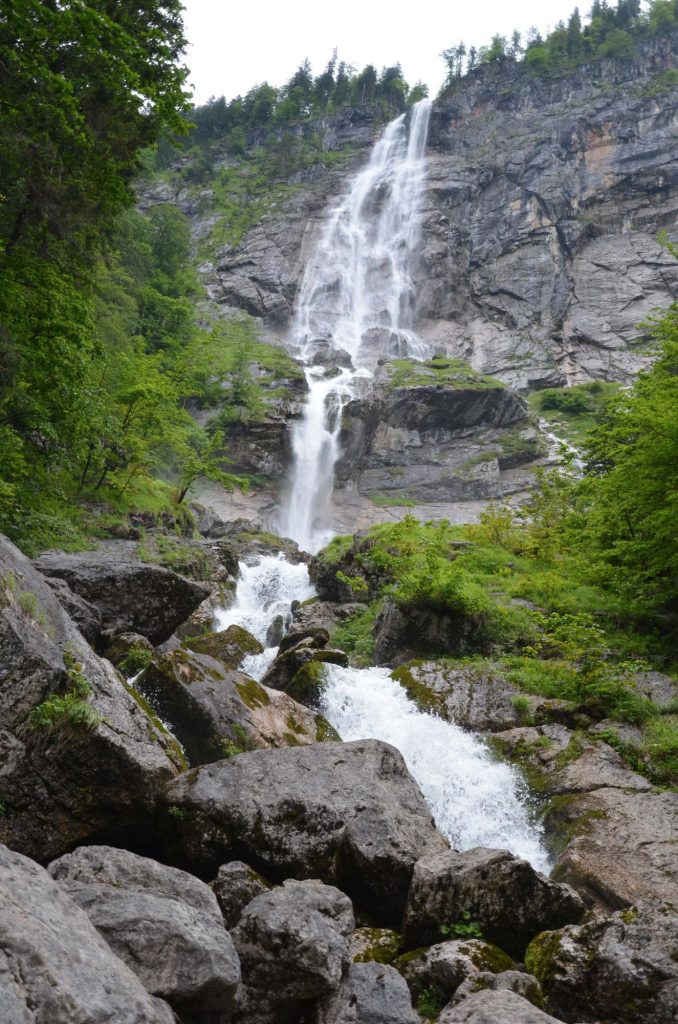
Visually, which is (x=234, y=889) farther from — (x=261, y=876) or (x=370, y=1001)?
(x=370, y=1001)

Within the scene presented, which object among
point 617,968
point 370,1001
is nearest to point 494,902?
point 617,968

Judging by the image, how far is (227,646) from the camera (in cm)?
1427

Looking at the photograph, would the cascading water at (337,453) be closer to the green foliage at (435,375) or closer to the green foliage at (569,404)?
the green foliage at (435,375)

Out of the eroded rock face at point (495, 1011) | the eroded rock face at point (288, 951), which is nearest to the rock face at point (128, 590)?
the eroded rock face at point (288, 951)

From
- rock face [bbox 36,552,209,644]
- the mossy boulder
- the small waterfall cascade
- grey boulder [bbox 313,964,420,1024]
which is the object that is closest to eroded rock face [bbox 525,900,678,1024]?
grey boulder [bbox 313,964,420,1024]

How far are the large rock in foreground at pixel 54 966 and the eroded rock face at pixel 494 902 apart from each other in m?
3.11

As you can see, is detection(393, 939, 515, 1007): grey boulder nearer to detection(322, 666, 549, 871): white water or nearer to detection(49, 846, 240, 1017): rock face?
detection(49, 846, 240, 1017): rock face

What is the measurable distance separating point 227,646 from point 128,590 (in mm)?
3182

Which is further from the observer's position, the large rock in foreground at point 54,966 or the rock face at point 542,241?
the rock face at point 542,241

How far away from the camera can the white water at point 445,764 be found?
9.17 metres

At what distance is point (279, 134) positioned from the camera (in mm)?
82750

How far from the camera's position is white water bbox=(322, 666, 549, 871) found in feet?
30.1

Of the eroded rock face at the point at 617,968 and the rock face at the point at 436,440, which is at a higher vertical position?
the rock face at the point at 436,440

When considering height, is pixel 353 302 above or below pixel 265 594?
above
